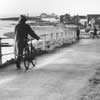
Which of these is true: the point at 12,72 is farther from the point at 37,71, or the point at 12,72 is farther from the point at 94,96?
the point at 94,96

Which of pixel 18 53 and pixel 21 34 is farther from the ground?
pixel 21 34

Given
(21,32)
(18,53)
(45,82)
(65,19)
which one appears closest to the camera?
(45,82)

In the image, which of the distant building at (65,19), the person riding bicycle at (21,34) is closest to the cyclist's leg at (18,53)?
the person riding bicycle at (21,34)

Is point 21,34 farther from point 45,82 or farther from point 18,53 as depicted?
point 45,82

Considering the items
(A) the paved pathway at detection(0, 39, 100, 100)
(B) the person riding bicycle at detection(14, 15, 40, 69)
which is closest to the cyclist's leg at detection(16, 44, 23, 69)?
(B) the person riding bicycle at detection(14, 15, 40, 69)

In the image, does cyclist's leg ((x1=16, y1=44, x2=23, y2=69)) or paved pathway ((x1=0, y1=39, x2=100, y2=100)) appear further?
cyclist's leg ((x1=16, y1=44, x2=23, y2=69))

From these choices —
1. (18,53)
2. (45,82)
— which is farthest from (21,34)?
(45,82)

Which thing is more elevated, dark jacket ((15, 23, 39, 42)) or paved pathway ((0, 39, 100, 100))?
dark jacket ((15, 23, 39, 42))

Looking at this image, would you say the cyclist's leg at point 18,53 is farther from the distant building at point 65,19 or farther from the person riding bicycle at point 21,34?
the distant building at point 65,19

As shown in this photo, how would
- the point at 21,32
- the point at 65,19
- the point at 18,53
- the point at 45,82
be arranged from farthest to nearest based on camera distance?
the point at 65,19 < the point at 18,53 < the point at 21,32 < the point at 45,82

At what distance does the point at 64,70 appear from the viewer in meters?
11.7

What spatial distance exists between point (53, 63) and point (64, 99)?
254 inches

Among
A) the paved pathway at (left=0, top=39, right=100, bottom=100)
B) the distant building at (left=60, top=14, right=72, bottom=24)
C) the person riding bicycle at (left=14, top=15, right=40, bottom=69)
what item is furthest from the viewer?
the distant building at (left=60, top=14, right=72, bottom=24)

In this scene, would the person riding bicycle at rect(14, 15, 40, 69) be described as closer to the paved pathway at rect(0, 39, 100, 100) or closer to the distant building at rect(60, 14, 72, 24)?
the paved pathway at rect(0, 39, 100, 100)
